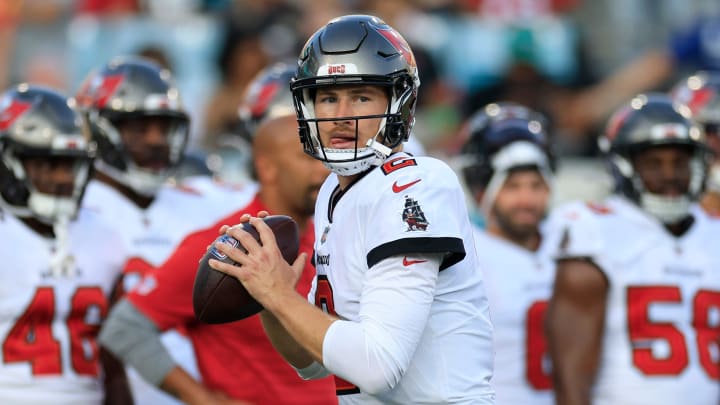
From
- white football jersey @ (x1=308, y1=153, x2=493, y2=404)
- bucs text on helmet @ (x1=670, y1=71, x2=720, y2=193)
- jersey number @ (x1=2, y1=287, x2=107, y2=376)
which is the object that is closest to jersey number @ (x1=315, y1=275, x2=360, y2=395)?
white football jersey @ (x1=308, y1=153, x2=493, y2=404)

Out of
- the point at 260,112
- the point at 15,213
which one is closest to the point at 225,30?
the point at 260,112

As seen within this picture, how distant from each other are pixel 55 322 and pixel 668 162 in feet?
8.84

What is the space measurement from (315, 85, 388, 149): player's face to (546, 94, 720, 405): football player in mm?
2268

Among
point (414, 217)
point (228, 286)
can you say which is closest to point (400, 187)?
point (414, 217)

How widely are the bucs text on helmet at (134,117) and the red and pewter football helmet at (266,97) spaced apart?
1.23 ft

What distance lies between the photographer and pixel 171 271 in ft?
15.1

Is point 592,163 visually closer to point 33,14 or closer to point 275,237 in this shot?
point 33,14

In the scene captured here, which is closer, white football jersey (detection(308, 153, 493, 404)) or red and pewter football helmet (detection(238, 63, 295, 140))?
white football jersey (detection(308, 153, 493, 404))

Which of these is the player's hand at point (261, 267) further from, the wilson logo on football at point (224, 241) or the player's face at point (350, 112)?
the player's face at point (350, 112)

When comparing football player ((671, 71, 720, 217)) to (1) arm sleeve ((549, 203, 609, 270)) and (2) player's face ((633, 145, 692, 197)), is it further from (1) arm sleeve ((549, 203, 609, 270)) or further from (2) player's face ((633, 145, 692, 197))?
(1) arm sleeve ((549, 203, 609, 270))

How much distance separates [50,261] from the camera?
5051 mm

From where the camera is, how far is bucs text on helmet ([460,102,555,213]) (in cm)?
601

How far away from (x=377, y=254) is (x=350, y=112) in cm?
42

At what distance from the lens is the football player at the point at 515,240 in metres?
5.62
